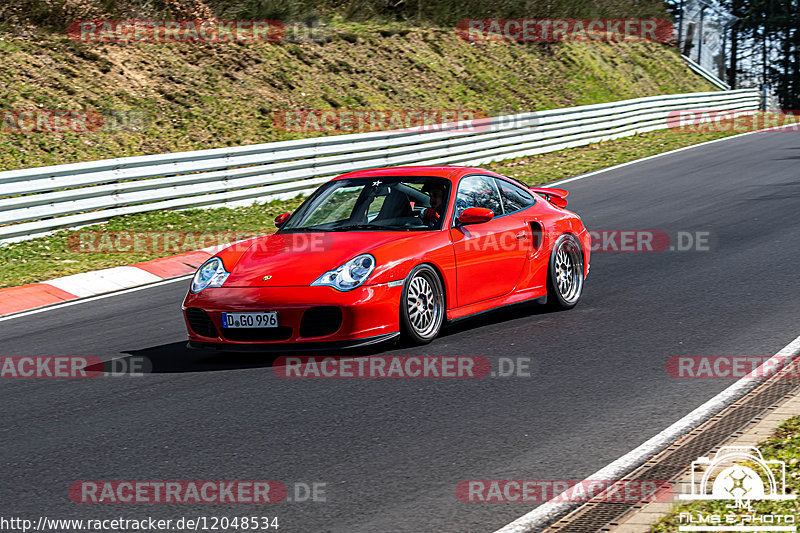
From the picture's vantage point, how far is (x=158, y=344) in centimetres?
820

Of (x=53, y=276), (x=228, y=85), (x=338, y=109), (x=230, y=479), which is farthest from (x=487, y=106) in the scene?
(x=230, y=479)

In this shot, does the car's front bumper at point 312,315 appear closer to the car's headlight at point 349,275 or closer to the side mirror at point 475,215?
the car's headlight at point 349,275

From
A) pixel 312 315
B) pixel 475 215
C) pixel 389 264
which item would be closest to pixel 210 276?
pixel 312 315

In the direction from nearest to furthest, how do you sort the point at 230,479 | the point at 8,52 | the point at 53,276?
the point at 230,479, the point at 53,276, the point at 8,52

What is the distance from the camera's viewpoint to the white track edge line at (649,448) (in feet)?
13.9

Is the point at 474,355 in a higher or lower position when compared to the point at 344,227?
lower

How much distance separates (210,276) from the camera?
7.66 m

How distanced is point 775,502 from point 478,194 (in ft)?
15.9

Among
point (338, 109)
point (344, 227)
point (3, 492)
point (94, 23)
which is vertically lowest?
point (3, 492)

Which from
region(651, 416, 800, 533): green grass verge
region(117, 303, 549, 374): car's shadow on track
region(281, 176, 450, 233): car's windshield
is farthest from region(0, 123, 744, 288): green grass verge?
region(651, 416, 800, 533): green grass verge

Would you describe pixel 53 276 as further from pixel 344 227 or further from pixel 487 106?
pixel 487 106

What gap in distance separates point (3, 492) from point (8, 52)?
1680cm

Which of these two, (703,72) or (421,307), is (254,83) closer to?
(421,307)

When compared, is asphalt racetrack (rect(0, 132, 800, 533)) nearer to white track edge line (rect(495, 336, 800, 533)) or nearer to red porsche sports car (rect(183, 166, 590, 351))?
white track edge line (rect(495, 336, 800, 533))
